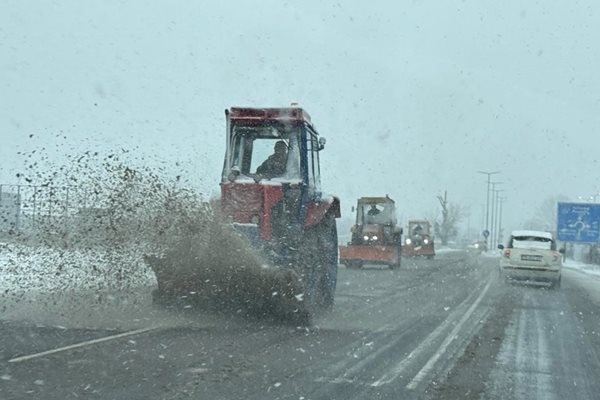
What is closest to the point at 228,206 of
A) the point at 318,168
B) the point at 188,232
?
the point at 188,232

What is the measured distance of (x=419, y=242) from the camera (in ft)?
180

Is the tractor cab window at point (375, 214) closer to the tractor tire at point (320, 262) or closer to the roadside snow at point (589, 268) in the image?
the roadside snow at point (589, 268)

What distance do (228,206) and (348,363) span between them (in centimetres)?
391

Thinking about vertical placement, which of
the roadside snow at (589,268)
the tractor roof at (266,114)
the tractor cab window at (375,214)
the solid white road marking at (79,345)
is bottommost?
the roadside snow at (589,268)

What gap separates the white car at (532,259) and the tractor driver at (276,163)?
599 inches

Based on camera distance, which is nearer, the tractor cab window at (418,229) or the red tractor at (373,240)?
the red tractor at (373,240)

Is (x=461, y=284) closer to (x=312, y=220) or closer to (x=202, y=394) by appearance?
(x=312, y=220)

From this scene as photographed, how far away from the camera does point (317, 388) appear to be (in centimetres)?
741

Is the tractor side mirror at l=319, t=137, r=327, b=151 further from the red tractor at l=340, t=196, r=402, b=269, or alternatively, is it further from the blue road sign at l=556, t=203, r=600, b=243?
the blue road sign at l=556, t=203, r=600, b=243

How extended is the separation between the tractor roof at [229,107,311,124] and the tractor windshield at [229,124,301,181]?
132 millimetres

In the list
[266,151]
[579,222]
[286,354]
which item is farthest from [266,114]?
[579,222]

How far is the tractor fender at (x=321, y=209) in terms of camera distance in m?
12.6

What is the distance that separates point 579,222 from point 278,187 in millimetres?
33257

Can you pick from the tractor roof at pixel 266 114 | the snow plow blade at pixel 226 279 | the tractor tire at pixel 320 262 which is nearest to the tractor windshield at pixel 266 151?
the tractor roof at pixel 266 114
